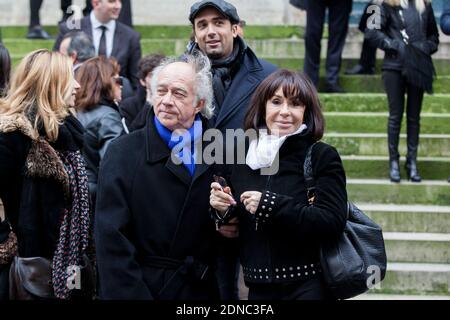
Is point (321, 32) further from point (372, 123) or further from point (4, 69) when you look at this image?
point (4, 69)

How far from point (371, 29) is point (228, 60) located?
11.7 ft

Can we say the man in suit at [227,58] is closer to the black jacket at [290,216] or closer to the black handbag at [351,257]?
the black jacket at [290,216]

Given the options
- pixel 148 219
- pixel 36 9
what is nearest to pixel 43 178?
pixel 148 219

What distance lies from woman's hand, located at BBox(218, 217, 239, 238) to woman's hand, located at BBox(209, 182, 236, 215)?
12 cm

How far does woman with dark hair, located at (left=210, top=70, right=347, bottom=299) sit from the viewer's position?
14.7ft

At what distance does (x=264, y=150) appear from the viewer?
4.60 meters

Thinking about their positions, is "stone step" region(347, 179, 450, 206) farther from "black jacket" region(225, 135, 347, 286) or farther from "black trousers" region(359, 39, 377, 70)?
"black jacket" region(225, 135, 347, 286)

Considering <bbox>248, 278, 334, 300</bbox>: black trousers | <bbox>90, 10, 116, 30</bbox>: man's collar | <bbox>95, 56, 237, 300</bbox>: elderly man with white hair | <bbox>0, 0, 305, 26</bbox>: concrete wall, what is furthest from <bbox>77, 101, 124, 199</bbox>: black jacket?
<bbox>0, 0, 305, 26</bbox>: concrete wall

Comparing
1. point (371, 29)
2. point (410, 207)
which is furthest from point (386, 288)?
point (371, 29)

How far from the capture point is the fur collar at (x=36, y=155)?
5.14 m

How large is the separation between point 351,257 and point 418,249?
3.38m

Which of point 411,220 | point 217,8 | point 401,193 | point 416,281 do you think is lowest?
point 416,281

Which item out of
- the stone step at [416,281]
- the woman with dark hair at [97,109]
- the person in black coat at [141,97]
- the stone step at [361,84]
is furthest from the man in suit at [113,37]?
the stone step at [416,281]

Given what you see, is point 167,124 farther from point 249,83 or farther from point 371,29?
point 371,29
